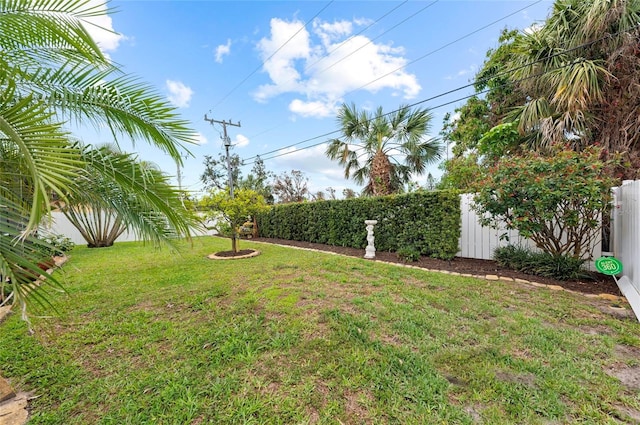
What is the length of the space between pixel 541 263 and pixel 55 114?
6.19 m

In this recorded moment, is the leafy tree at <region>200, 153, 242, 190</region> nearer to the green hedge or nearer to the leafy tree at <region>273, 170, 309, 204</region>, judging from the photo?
the leafy tree at <region>273, 170, 309, 204</region>

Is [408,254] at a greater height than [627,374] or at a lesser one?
greater

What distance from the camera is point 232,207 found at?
7.21m

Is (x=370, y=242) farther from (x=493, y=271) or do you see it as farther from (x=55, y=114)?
(x=55, y=114)

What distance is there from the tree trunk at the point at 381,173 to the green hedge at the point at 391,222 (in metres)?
2.15

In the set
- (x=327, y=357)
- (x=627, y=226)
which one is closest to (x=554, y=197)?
(x=627, y=226)

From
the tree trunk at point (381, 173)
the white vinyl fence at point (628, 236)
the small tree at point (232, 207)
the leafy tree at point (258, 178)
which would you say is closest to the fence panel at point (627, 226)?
the white vinyl fence at point (628, 236)

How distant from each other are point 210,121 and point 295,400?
16198 millimetres

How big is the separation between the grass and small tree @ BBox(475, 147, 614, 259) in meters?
1.11

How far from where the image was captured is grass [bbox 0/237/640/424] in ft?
5.51

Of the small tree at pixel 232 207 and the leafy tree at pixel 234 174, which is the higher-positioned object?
the leafy tree at pixel 234 174

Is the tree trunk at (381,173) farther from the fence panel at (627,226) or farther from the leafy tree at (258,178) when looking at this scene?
the leafy tree at (258,178)

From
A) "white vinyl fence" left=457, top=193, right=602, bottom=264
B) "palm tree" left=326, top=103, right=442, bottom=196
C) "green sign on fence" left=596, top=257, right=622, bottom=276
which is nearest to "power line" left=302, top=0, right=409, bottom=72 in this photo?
"palm tree" left=326, top=103, right=442, bottom=196

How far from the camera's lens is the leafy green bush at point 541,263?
4.25 m
